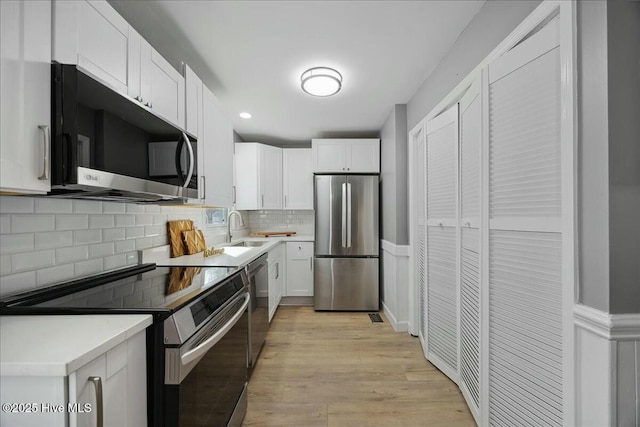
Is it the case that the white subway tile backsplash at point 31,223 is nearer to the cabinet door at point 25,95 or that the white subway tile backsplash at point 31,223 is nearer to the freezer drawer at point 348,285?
the cabinet door at point 25,95

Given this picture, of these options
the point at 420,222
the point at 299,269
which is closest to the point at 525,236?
the point at 420,222

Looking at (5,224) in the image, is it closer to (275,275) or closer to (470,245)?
(470,245)

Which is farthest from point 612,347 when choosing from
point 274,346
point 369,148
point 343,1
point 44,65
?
point 369,148

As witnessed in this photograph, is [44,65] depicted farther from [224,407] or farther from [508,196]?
[508,196]

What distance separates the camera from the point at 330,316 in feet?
12.6

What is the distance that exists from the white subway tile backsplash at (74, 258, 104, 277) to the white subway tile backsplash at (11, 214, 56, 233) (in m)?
0.24

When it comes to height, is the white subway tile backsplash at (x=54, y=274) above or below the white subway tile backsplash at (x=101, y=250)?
below

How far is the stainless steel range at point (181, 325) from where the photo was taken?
99 centimetres

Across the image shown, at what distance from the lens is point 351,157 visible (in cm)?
412

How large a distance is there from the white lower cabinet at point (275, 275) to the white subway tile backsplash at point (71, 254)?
188 centimetres

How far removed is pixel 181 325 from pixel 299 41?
1.90m

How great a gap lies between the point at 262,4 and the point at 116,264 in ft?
5.60

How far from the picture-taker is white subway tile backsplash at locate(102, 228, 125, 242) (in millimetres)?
1639

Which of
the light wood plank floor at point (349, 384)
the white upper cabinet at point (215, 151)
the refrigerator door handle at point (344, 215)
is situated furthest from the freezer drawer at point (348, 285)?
the white upper cabinet at point (215, 151)
